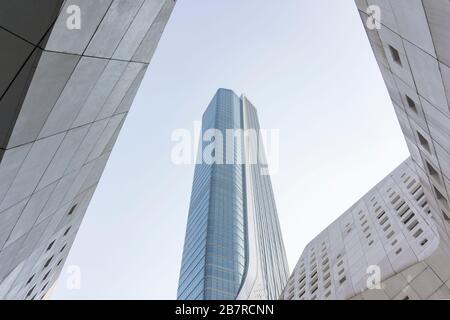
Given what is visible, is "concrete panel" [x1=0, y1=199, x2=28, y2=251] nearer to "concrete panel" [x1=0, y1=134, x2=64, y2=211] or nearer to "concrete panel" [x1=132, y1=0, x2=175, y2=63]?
"concrete panel" [x1=0, y1=134, x2=64, y2=211]

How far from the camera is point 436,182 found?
1634 cm

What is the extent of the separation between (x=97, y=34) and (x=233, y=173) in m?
138

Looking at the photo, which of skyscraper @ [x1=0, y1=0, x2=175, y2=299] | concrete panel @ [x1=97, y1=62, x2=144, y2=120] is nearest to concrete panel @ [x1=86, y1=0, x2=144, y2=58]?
skyscraper @ [x1=0, y1=0, x2=175, y2=299]

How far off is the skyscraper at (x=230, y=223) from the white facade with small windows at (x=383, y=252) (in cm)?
5097

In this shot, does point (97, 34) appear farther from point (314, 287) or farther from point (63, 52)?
point (314, 287)

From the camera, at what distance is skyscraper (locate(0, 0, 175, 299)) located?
19.8 feet

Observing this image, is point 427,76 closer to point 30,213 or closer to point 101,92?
point 101,92

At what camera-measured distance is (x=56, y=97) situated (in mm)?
7594

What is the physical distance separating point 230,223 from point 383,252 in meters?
89.8

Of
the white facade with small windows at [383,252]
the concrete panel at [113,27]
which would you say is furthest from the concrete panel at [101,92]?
the white facade with small windows at [383,252]

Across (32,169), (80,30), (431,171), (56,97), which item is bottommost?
(32,169)

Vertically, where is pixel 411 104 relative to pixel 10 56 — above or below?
above

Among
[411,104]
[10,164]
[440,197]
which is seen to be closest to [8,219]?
[10,164]
